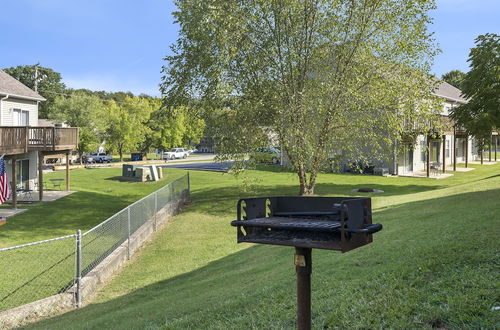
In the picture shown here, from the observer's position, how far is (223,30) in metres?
18.7

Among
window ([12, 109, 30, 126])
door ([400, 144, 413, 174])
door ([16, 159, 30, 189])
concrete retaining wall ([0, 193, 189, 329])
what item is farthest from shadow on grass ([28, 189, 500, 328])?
door ([400, 144, 413, 174])

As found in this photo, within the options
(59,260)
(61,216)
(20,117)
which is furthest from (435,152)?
(59,260)

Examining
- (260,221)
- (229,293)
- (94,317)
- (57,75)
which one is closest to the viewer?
(260,221)

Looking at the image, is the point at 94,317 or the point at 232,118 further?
the point at 232,118

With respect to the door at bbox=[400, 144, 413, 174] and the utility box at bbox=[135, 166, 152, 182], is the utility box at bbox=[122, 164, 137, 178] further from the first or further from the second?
the door at bbox=[400, 144, 413, 174]

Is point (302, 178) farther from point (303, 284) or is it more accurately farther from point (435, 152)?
point (435, 152)

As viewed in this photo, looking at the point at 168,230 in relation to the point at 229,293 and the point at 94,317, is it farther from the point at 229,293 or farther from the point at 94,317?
the point at 229,293

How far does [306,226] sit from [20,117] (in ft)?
86.6

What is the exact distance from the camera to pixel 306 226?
9.46 feet

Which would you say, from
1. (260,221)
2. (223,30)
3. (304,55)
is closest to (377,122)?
(304,55)

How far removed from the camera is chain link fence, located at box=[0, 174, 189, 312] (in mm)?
9234

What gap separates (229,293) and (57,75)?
9258 cm

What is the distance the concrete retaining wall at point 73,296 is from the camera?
7.74 m

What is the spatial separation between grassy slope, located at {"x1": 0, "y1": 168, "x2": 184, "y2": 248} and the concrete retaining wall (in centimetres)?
418
